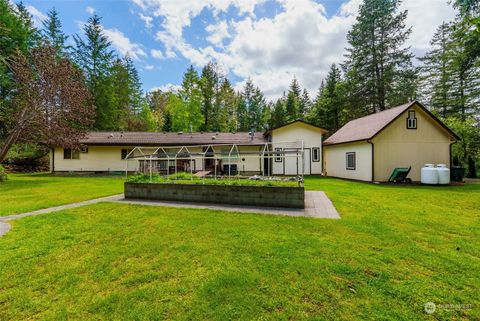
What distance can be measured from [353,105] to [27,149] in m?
36.1

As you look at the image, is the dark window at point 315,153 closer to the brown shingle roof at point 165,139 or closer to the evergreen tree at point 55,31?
the brown shingle roof at point 165,139

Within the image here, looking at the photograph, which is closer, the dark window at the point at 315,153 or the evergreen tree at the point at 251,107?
the dark window at the point at 315,153

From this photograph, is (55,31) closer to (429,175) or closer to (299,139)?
(299,139)

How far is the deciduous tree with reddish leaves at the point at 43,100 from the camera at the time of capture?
1340 centimetres

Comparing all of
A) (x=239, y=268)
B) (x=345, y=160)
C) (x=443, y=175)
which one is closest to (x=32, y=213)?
(x=239, y=268)

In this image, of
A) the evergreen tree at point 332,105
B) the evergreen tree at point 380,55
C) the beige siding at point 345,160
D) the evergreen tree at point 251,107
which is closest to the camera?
the beige siding at point 345,160

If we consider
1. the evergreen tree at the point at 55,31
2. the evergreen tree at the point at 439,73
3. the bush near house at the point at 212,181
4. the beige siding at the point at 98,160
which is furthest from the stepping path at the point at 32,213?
the evergreen tree at the point at 439,73

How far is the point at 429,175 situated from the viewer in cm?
1184

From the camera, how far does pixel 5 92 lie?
16.3m

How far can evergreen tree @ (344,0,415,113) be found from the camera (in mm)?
22609

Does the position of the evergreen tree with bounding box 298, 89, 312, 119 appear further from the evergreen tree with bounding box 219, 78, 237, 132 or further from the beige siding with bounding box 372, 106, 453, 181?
the beige siding with bounding box 372, 106, 453, 181

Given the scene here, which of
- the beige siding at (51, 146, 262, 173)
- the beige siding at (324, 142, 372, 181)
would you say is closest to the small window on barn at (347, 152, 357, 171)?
the beige siding at (324, 142, 372, 181)

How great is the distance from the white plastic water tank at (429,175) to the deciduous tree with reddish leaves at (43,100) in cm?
2155

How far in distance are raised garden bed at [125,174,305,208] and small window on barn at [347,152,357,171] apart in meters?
8.86
